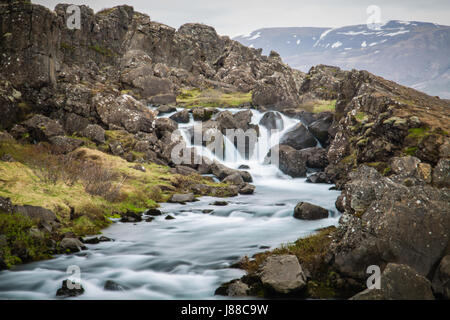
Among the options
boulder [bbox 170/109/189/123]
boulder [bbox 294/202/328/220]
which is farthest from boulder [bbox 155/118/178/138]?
Answer: boulder [bbox 294/202/328/220]

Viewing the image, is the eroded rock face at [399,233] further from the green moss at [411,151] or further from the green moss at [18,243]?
the green moss at [411,151]

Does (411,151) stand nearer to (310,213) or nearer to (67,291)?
(310,213)

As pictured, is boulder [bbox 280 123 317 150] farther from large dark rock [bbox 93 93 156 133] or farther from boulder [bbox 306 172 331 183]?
large dark rock [bbox 93 93 156 133]

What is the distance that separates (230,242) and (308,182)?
18117 mm

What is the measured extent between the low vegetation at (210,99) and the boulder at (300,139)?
14.4 metres

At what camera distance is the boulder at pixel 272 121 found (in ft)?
151

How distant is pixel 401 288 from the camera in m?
8.66

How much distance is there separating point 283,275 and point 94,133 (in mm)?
25746

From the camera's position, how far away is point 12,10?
31469 mm

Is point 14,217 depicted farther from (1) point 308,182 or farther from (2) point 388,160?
(1) point 308,182

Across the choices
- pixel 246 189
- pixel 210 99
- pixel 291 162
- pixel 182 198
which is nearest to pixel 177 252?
pixel 182 198

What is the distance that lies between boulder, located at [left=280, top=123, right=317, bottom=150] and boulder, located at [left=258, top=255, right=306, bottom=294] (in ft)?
102

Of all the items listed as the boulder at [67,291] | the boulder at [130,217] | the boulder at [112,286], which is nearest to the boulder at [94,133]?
the boulder at [130,217]
